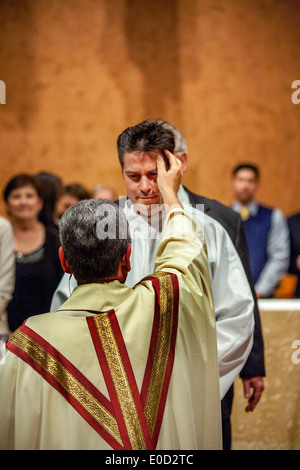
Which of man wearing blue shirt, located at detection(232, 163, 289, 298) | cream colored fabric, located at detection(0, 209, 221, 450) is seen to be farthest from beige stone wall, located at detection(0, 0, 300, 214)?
cream colored fabric, located at detection(0, 209, 221, 450)

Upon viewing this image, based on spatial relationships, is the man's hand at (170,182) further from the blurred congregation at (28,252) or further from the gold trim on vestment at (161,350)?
the blurred congregation at (28,252)

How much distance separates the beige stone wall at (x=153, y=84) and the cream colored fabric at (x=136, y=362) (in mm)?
5120

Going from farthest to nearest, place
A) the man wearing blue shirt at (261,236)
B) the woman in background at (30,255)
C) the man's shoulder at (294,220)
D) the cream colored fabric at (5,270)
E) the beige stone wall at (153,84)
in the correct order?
the beige stone wall at (153,84) → the man wearing blue shirt at (261,236) → the man's shoulder at (294,220) → the woman in background at (30,255) → the cream colored fabric at (5,270)

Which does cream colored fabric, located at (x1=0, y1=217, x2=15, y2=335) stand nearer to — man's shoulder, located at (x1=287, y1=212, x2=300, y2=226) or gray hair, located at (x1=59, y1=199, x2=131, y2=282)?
gray hair, located at (x1=59, y1=199, x2=131, y2=282)

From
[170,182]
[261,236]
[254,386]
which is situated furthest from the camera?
[261,236]

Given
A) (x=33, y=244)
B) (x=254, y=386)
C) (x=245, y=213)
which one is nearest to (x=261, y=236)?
(x=245, y=213)

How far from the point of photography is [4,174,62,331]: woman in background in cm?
347

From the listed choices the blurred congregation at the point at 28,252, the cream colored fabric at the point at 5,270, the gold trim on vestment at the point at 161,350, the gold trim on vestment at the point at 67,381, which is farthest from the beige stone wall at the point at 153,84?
the gold trim on vestment at the point at 67,381

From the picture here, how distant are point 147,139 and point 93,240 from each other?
0.70 metres

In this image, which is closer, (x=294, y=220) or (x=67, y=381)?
(x=67, y=381)

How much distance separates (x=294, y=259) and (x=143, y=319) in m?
3.22

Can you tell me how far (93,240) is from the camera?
1718 millimetres

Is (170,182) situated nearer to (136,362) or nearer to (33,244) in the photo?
(136,362)

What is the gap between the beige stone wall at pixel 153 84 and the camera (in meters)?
6.97
